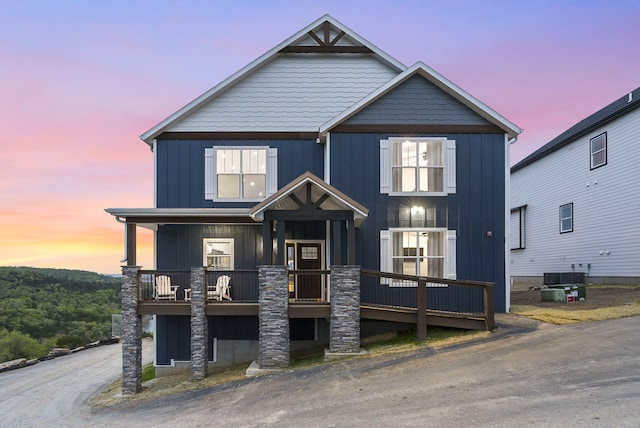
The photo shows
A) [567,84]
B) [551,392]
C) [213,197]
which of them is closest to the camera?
[551,392]

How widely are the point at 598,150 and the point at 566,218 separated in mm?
4125

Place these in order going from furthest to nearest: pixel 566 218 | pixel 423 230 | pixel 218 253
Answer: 1. pixel 566 218
2. pixel 218 253
3. pixel 423 230

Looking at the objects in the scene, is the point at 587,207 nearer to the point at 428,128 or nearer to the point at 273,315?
the point at 428,128

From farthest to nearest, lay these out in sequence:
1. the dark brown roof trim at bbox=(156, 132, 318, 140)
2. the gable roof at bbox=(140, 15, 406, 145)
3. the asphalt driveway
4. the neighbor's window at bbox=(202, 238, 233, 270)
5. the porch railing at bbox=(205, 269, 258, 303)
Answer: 1. the gable roof at bbox=(140, 15, 406, 145)
2. the dark brown roof trim at bbox=(156, 132, 318, 140)
3. the neighbor's window at bbox=(202, 238, 233, 270)
4. the porch railing at bbox=(205, 269, 258, 303)
5. the asphalt driveway

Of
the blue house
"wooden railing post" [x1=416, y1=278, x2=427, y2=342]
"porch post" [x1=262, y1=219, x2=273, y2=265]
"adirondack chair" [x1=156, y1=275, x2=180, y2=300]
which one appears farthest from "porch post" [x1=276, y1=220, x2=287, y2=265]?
"wooden railing post" [x1=416, y1=278, x2=427, y2=342]

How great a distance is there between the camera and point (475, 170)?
14.1m

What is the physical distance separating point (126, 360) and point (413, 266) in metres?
8.69

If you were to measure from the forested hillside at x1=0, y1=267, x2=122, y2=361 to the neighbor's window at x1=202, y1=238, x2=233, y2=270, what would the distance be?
19695 mm

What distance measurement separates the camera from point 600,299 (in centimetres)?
1563

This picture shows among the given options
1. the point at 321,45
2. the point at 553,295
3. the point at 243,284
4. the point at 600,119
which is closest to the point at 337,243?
the point at 243,284

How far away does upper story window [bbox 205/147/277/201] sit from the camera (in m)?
15.0

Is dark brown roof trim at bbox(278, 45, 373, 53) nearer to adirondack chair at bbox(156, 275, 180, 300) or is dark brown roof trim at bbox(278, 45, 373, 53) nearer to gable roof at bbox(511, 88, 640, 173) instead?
adirondack chair at bbox(156, 275, 180, 300)

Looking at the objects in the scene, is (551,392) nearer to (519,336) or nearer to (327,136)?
(519,336)

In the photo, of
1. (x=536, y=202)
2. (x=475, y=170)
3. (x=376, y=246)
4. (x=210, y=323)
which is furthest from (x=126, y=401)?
(x=536, y=202)
